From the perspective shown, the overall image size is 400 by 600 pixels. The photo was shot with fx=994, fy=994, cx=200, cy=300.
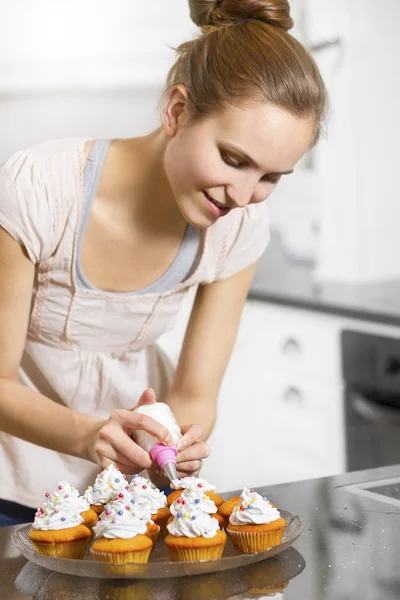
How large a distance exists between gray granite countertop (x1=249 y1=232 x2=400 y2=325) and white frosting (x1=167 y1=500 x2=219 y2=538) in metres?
1.66

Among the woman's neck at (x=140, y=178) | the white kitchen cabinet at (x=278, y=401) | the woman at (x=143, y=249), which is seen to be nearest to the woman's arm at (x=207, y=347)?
the woman at (x=143, y=249)

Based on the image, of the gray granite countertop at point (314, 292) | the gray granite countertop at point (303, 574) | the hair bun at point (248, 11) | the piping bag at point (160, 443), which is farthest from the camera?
the gray granite countertop at point (314, 292)

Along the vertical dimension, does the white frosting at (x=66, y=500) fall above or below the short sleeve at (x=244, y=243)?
below

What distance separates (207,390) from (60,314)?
27cm

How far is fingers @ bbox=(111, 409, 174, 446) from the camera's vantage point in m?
1.23

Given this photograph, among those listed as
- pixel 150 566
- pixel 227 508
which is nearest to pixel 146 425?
pixel 227 508

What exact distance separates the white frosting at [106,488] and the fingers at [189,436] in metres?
0.14

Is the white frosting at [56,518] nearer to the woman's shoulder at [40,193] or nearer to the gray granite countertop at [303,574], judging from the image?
the gray granite countertop at [303,574]

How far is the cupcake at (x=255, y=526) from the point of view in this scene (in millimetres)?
1051

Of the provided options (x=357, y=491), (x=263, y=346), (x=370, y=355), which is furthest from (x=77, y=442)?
(x=263, y=346)

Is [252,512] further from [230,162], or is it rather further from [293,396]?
[293,396]

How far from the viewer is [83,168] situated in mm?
1488

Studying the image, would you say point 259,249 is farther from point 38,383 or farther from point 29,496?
point 29,496

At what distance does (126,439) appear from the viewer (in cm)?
126
